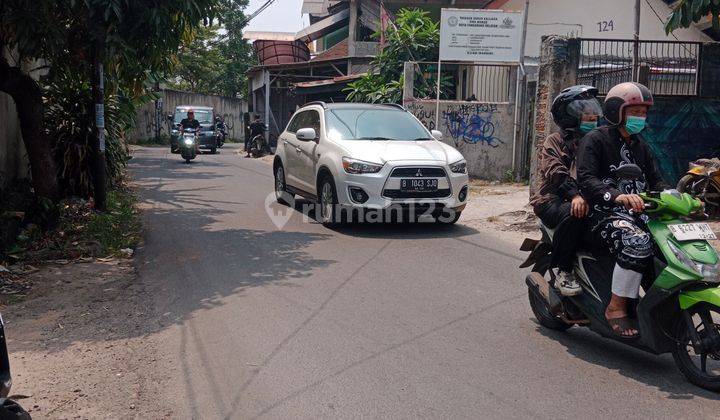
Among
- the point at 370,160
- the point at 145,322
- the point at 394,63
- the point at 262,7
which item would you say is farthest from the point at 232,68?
the point at 145,322

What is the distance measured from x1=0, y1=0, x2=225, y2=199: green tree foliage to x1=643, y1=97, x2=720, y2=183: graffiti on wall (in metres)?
8.29

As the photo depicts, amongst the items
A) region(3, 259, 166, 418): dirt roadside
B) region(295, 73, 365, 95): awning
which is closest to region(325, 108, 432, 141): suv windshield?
region(3, 259, 166, 418): dirt roadside

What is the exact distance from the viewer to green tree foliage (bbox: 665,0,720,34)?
8219 mm

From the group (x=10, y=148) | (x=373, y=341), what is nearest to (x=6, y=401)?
(x=373, y=341)

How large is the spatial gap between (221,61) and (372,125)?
1644 inches

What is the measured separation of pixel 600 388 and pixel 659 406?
37 cm

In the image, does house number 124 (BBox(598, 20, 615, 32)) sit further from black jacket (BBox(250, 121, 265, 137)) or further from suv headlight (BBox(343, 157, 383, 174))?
black jacket (BBox(250, 121, 265, 137))

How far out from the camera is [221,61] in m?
50.0

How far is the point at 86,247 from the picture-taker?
27.0 ft

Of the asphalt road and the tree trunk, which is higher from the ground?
the tree trunk

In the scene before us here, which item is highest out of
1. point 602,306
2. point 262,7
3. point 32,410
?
point 262,7

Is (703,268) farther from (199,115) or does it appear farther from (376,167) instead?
(199,115)

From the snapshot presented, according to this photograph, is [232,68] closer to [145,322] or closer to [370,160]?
[370,160]

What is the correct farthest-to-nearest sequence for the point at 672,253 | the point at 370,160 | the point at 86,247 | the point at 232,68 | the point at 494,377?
1. the point at 232,68
2. the point at 370,160
3. the point at 86,247
4. the point at 494,377
5. the point at 672,253
